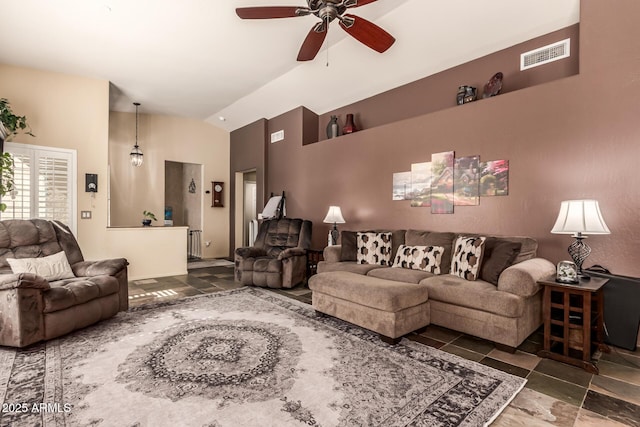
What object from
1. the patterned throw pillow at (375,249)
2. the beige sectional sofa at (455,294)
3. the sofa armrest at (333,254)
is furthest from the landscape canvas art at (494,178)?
the sofa armrest at (333,254)

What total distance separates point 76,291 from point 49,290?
0.20 meters

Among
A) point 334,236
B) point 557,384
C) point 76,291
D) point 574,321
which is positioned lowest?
point 557,384

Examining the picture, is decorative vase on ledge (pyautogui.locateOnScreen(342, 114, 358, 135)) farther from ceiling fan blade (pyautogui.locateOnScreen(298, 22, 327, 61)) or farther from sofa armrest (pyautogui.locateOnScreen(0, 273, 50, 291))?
sofa armrest (pyautogui.locateOnScreen(0, 273, 50, 291))

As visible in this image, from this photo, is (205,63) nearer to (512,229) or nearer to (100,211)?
(100,211)

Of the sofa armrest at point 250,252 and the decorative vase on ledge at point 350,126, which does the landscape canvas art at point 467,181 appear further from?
the sofa armrest at point 250,252

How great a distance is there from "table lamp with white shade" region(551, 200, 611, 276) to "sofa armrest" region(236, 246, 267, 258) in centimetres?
399

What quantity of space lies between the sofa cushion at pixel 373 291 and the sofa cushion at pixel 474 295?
0.15 m

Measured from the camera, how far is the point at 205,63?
15.8 ft

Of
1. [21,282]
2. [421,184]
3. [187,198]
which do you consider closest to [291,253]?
[421,184]

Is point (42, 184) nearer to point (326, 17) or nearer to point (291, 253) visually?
point (291, 253)

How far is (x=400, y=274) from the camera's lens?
347 centimetres

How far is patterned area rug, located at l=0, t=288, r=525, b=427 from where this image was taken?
1.76 meters

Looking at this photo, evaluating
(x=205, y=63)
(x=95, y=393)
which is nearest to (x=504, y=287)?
(x=95, y=393)

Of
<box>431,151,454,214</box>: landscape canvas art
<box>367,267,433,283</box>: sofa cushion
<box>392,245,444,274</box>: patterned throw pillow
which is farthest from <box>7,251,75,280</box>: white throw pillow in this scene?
<box>431,151,454,214</box>: landscape canvas art
